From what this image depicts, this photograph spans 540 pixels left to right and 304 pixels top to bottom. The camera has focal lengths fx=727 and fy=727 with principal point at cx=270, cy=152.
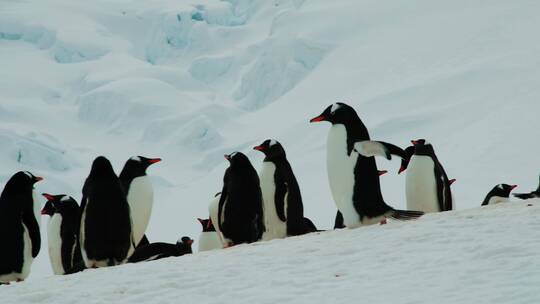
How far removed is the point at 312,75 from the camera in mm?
45969

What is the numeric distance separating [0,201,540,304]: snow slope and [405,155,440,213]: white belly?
2.02m

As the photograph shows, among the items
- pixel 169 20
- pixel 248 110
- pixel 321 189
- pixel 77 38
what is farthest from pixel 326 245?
pixel 77 38

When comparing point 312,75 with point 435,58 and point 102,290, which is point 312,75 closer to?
point 435,58

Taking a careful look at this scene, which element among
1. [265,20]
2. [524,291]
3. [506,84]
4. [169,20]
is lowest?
[524,291]

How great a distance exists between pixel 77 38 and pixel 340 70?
4828 cm

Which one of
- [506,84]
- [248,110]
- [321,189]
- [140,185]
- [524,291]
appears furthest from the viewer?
[248,110]

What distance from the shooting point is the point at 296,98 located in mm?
44938

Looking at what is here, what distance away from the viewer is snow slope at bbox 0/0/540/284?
26.3m

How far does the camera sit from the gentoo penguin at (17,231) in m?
6.29

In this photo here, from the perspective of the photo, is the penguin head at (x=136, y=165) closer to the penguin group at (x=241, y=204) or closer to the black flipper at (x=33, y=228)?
the penguin group at (x=241, y=204)

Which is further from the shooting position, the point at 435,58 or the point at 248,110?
the point at 248,110

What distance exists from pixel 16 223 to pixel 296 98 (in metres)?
39.0

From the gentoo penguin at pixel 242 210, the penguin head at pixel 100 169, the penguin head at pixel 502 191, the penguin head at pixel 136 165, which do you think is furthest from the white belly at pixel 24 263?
the penguin head at pixel 502 191

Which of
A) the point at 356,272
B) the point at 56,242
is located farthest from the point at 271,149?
the point at 356,272
